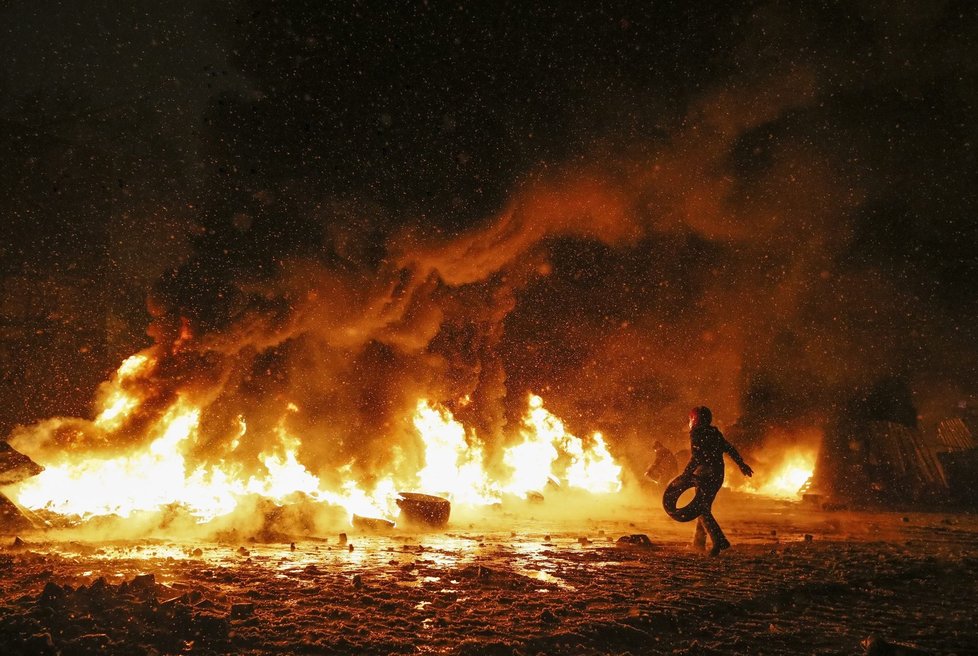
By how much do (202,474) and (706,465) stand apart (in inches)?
421

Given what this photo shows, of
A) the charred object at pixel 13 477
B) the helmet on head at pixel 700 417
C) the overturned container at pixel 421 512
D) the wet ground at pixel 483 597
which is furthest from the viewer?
the overturned container at pixel 421 512

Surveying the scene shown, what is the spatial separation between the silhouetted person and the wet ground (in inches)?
19.2

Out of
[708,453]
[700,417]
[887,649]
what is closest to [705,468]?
[708,453]

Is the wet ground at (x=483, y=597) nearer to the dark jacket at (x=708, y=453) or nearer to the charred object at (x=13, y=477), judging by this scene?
the charred object at (x=13, y=477)

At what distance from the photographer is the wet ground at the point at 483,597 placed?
4352 millimetres

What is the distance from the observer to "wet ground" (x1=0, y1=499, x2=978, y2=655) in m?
4.35

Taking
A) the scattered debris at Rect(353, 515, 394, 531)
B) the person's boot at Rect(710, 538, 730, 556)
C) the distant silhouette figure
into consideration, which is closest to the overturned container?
the scattered debris at Rect(353, 515, 394, 531)

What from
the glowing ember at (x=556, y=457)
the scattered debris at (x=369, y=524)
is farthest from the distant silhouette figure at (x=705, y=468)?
the glowing ember at (x=556, y=457)

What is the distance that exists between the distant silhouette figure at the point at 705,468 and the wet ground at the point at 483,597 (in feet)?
1.67

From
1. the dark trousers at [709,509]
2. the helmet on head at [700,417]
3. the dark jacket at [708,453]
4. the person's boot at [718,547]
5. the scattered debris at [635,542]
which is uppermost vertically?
the helmet on head at [700,417]

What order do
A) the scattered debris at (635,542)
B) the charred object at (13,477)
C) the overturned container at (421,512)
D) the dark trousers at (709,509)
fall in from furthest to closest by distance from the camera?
the overturned container at (421,512)
the charred object at (13,477)
the scattered debris at (635,542)
the dark trousers at (709,509)

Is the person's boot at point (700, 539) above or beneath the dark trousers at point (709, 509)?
beneath

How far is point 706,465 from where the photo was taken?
8961 millimetres

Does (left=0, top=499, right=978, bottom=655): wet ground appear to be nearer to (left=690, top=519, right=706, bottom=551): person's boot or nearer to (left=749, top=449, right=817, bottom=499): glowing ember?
(left=690, top=519, right=706, bottom=551): person's boot
